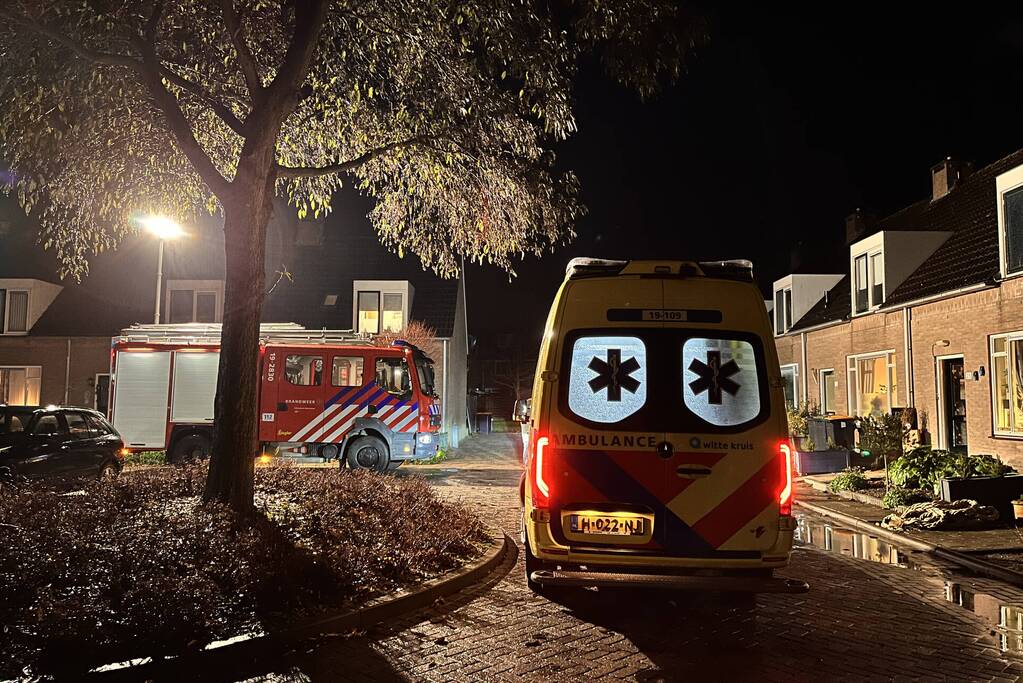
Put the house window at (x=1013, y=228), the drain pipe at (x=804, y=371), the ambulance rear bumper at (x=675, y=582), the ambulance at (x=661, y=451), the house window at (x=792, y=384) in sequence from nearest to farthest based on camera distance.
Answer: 1. the ambulance rear bumper at (x=675, y=582)
2. the ambulance at (x=661, y=451)
3. the house window at (x=1013, y=228)
4. the drain pipe at (x=804, y=371)
5. the house window at (x=792, y=384)

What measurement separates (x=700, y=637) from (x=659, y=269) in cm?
268

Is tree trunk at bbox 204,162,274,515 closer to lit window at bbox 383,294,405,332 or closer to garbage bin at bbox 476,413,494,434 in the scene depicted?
lit window at bbox 383,294,405,332

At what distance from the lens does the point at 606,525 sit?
17.3 ft

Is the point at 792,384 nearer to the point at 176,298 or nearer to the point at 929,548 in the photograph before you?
the point at 929,548

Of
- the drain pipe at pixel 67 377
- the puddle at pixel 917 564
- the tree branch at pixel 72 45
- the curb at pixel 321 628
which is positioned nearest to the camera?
the curb at pixel 321 628

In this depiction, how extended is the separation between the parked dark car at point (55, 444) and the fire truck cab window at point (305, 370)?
4.18 metres

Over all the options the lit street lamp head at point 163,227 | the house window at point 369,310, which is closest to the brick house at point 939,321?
the house window at point 369,310

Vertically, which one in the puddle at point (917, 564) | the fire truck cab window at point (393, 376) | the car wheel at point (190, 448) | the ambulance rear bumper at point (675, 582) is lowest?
the puddle at point (917, 564)

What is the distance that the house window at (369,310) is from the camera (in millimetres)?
26516

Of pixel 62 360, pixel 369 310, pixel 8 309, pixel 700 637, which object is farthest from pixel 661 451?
pixel 8 309

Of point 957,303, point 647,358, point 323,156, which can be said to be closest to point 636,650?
point 647,358

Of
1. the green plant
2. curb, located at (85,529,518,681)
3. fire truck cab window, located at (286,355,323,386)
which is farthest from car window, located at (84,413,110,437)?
the green plant

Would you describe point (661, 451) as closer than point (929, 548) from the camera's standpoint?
Yes

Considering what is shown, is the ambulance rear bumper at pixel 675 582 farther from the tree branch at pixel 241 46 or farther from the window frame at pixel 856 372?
the window frame at pixel 856 372
